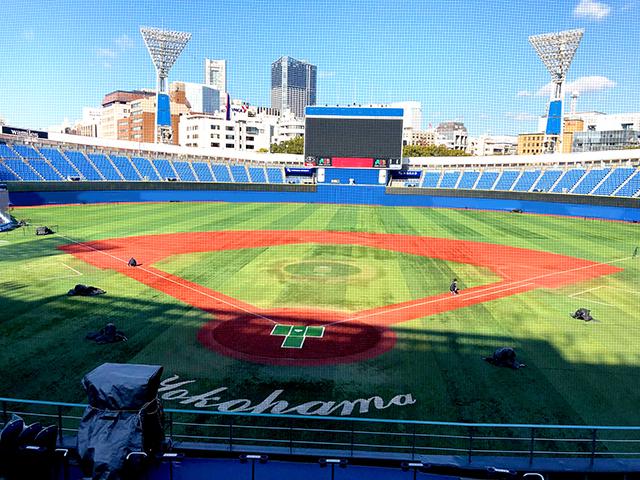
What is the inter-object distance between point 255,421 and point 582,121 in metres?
154

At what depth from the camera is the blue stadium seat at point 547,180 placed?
5297 centimetres

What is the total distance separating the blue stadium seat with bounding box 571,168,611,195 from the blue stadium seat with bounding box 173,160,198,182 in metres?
44.2

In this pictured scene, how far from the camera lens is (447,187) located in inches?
2347

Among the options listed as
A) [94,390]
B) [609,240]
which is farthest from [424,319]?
[609,240]

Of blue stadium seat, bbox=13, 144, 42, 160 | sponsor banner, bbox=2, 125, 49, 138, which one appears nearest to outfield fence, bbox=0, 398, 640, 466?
blue stadium seat, bbox=13, 144, 42, 160

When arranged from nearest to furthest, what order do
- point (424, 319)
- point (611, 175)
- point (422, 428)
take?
point (422, 428), point (424, 319), point (611, 175)

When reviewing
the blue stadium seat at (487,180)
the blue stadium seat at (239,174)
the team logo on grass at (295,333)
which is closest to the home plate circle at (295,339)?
the team logo on grass at (295,333)

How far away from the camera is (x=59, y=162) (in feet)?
170

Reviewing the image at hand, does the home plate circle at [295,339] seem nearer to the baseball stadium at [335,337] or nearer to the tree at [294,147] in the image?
the baseball stadium at [335,337]

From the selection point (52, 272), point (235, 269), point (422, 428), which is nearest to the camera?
point (422, 428)

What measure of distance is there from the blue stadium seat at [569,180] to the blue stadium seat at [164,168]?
147 ft

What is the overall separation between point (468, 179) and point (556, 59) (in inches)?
712

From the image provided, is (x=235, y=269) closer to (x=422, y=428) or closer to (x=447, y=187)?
(x=422, y=428)

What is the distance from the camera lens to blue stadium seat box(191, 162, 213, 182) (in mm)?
60769
